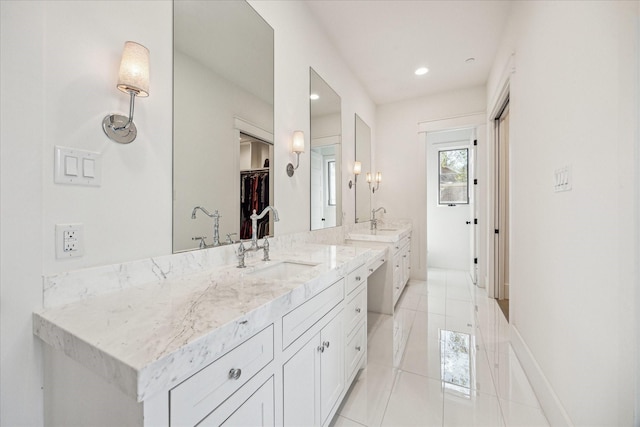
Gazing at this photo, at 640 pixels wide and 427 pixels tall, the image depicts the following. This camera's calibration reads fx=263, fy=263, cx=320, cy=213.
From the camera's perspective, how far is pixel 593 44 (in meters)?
1.08

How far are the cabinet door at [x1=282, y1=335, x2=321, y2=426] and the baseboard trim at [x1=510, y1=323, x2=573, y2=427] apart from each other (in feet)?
4.04

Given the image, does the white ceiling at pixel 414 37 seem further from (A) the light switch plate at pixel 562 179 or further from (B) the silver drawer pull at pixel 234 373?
→ (B) the silver drawer pull at pixel 234 373

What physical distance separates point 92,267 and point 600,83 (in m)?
2.03

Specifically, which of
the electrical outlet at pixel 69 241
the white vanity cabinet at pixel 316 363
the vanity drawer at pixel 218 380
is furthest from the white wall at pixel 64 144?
the white vanity cabinet at pixel 316 363

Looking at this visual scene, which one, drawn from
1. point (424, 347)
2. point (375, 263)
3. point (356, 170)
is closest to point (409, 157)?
point (356, 170)

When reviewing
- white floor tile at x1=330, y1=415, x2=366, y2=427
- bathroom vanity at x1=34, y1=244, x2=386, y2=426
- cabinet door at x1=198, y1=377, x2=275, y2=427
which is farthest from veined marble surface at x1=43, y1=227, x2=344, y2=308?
white floor tile at x1=330, y1=415, x2=366, y2=427

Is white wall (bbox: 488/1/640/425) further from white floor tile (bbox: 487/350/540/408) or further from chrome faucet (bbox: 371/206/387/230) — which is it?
chrome faucet (bbox: 371/206/387/230)

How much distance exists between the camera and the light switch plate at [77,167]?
0.87 m

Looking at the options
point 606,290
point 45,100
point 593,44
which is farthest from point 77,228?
point 593,44

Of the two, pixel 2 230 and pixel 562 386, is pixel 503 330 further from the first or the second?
pixel 2 230

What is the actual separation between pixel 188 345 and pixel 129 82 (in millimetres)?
930

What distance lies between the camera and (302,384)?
3.58 ft

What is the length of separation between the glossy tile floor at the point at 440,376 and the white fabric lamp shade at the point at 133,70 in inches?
72.9

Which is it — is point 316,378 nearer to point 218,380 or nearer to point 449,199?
point 218,380
